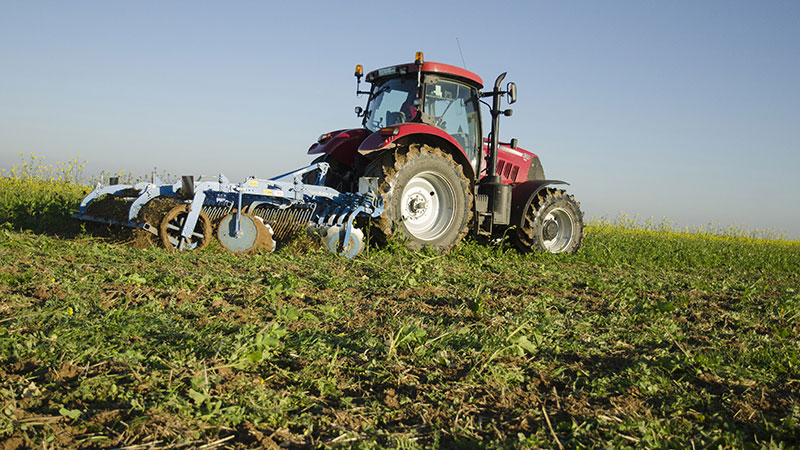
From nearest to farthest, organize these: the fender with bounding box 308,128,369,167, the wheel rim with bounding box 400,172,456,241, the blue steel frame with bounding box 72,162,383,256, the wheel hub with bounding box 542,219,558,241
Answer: the blue steel frame with bounding box 72,162,383,256 < the wheel rim with bounding box 400,172,456,241 < the fender with bounding box 308,128,369,167 < the wheel hub with bounding box 542,219,558,241

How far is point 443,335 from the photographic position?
2.96 metres

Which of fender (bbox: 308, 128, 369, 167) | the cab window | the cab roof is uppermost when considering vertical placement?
the cab roof

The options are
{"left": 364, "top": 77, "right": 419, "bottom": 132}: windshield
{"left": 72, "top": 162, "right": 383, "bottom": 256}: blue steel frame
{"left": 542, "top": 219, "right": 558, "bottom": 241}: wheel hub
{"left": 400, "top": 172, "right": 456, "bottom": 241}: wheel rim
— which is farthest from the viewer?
{"left": 542, "top": 219, "right": 558, "bottom": 241}: wheel hub


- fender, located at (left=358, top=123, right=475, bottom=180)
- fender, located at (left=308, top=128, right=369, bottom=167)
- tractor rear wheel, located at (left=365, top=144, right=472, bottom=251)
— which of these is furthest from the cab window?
fender, located at (left=308, top=128, right=369, bottom=167)

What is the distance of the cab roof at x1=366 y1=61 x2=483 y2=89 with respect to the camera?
22.4ft

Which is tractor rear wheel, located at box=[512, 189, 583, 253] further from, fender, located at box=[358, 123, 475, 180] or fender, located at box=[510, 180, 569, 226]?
fender, located at box=[358, 123, 475, 180]

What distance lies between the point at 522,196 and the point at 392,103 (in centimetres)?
232

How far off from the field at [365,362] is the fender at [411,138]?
1904 millimetres

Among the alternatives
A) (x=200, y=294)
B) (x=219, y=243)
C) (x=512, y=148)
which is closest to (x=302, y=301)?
(x=200, y=294)

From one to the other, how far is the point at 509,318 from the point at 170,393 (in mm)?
2138

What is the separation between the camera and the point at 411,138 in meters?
6.59

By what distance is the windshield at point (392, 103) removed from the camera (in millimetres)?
6969

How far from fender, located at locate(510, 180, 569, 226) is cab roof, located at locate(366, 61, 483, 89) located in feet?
5.26

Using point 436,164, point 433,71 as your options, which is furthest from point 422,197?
point 433,71
